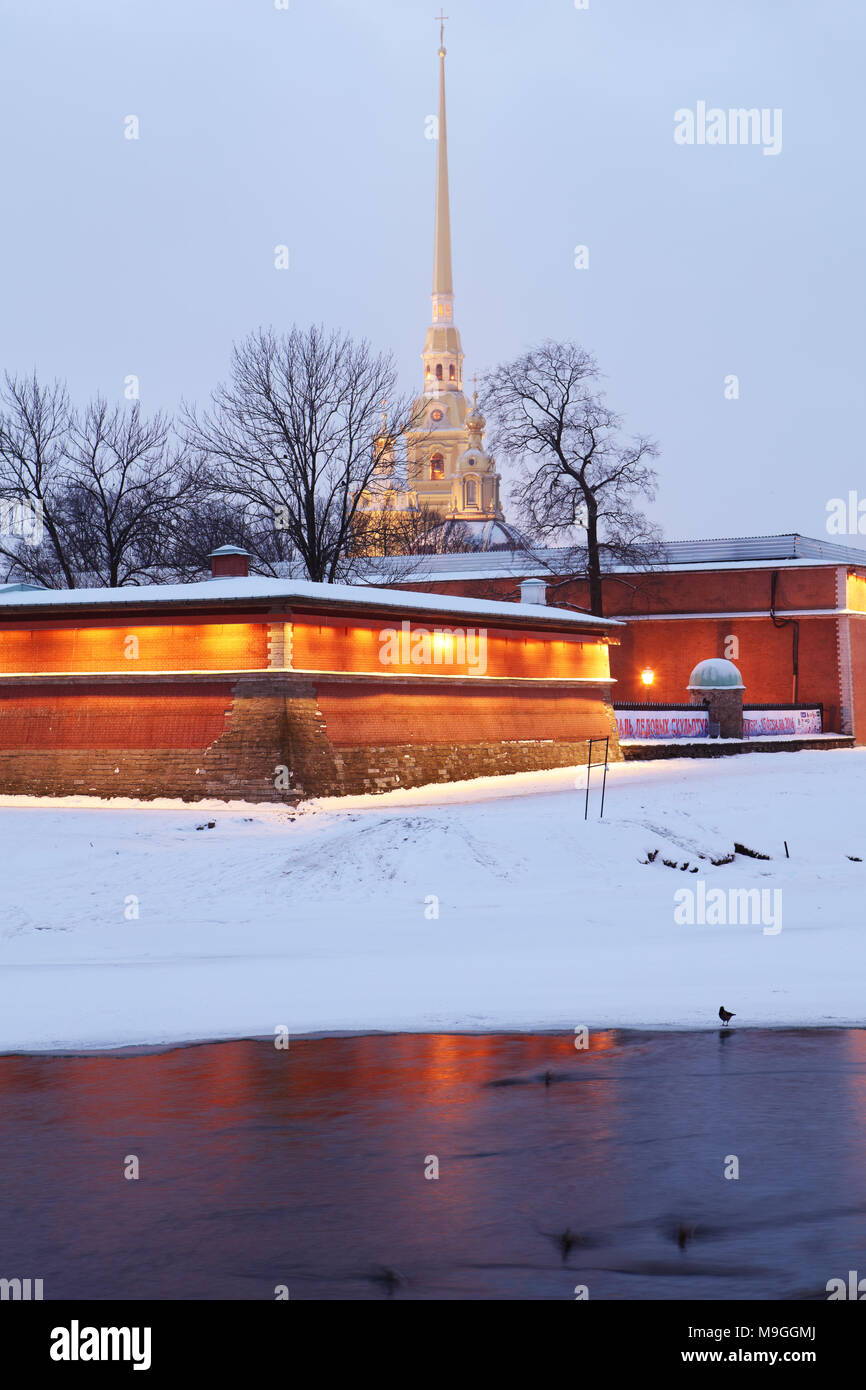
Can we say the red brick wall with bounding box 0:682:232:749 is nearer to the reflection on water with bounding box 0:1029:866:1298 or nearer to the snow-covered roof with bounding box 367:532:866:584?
the reflection on water with bounding box 0:1029:866:1298

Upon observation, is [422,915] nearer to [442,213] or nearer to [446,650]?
[446,650]

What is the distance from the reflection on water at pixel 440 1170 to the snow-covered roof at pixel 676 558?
4492 centimetres

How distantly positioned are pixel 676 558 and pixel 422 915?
133ft

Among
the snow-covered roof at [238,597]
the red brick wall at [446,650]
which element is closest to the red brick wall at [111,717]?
the snow-covered roof at [238,597]

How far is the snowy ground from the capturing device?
16250 mm

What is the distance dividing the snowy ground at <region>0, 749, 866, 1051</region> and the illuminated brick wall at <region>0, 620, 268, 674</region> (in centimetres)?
319

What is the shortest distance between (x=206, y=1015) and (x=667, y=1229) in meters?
7.77

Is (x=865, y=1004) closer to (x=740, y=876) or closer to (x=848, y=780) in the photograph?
(x=740, y=876)

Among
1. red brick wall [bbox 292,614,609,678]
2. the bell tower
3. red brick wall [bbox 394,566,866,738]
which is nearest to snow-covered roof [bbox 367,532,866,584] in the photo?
red brick wall [bbox 394,566,866,738]

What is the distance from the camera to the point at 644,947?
800 inches

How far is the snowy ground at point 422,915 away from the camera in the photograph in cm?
1625

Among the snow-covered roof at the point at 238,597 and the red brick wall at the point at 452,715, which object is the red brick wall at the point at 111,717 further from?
the red brick wall at the point at 452,715

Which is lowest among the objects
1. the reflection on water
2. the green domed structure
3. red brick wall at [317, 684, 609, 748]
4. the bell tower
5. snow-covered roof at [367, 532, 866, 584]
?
the reflection on water

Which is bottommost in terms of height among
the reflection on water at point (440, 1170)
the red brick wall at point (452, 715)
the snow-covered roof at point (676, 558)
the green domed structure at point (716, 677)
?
the reflection on water at point (440, 1170)
